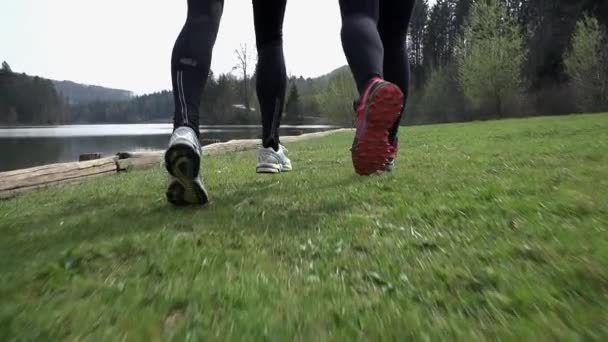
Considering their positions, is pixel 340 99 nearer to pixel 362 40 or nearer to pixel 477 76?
pixel 477 76

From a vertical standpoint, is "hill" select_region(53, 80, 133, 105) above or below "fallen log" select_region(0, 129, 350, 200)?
above

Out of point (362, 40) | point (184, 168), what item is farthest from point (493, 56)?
point (184, 168)

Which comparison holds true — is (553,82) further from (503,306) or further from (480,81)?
(503,306)

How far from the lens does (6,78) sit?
6725 cm

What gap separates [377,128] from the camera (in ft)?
6.61

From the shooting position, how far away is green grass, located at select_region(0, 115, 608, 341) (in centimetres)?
76

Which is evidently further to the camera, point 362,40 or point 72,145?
A: point 72,145

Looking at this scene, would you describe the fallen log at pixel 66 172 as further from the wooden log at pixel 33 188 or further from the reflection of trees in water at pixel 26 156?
the reflection of trees in water at pixel 26 156

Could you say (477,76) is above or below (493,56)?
below

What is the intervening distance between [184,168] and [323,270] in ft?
2.90

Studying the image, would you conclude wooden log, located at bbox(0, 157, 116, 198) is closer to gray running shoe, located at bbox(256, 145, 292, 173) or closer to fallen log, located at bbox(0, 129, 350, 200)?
fallen log, located at bbox(0, 129, 350, 200)

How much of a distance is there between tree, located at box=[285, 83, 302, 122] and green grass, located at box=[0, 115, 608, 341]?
210 ft

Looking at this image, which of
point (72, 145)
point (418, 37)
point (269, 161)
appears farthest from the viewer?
point (418, 37)

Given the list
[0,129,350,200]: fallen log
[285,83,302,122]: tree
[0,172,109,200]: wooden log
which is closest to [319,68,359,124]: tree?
[285,83,302,122]: tree
